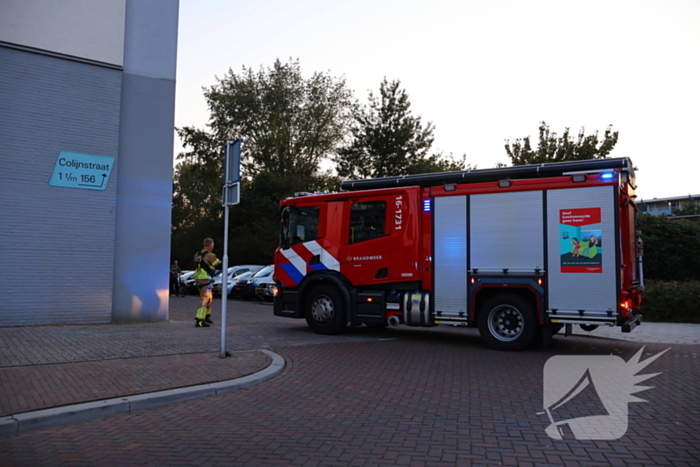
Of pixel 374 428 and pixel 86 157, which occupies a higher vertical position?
pixel 86 157

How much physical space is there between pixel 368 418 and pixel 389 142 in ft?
103

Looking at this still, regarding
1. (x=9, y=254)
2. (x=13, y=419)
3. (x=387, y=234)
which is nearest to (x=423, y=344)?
(x=387, y=234)

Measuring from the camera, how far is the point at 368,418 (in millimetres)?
5988

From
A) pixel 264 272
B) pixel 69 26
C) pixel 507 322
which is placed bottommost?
pixel 507 322

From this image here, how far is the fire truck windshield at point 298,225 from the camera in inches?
507

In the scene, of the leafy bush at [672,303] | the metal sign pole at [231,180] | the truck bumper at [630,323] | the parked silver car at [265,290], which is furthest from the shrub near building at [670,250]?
the metal sign pole at [231,180]

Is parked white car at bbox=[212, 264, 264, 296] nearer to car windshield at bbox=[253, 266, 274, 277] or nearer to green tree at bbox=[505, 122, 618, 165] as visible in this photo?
car windshield at bbox=[253, 266, 274, 277]

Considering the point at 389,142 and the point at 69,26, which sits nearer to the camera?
the point at 69,26

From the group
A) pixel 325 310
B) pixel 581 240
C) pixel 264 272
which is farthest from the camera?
pixel 264 272

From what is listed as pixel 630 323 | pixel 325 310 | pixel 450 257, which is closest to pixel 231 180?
pixel 450 257

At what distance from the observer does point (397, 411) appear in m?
6.29

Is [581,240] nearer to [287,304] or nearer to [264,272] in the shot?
[287,304]

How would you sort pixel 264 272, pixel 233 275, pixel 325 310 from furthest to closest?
pixel 233 275, pixel 264 272, pixel 325 310

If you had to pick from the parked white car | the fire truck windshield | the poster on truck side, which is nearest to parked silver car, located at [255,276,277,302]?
the parked white car
